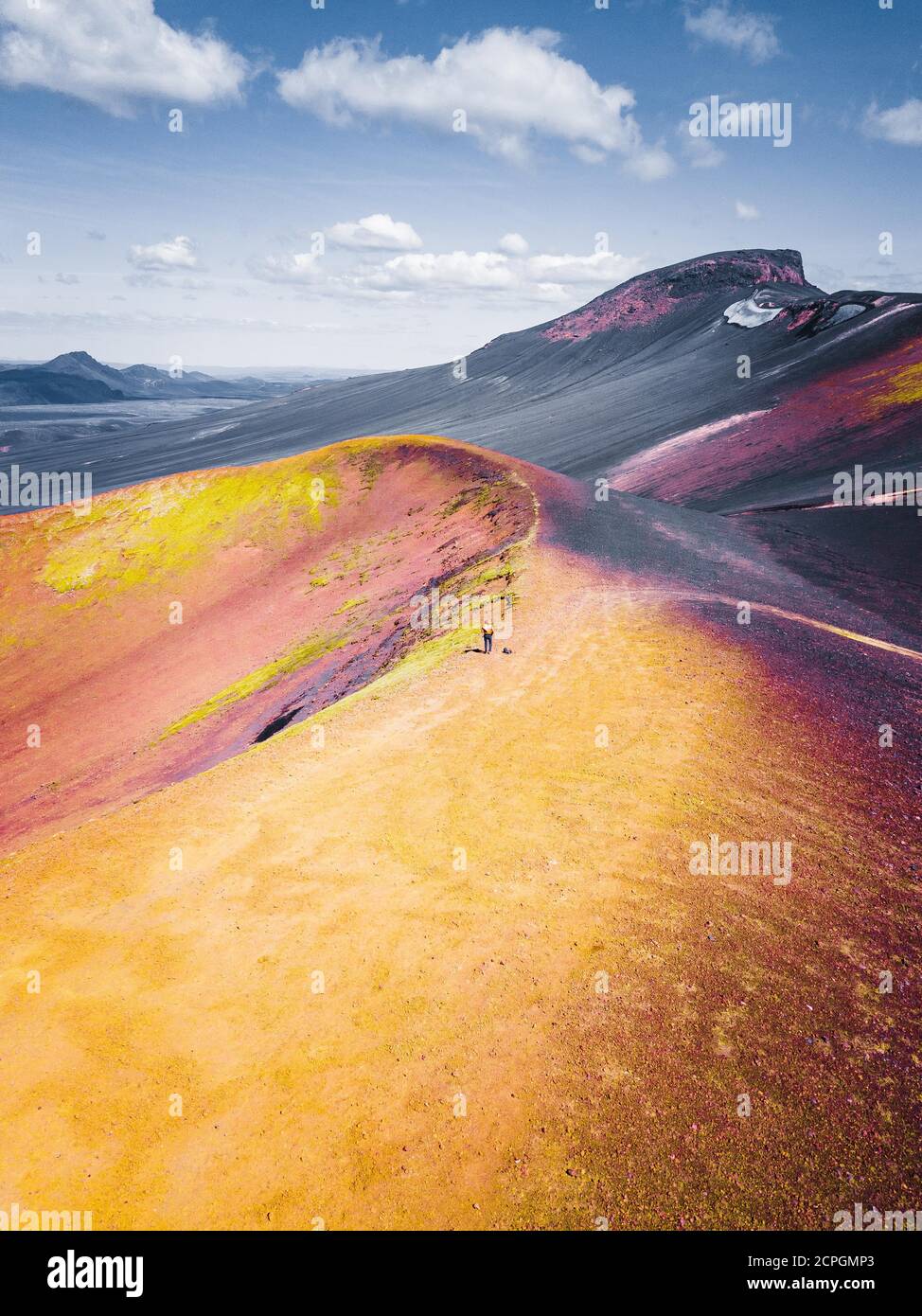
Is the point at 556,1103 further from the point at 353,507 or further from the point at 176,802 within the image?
the point at 353,507

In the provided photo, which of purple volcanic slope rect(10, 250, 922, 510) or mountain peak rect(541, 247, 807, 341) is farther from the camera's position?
mountain peak rect(541, 247, 807, 341)

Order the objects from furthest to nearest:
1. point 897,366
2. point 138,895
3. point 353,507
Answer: point 897,366 < point 353,507 < point 138,895

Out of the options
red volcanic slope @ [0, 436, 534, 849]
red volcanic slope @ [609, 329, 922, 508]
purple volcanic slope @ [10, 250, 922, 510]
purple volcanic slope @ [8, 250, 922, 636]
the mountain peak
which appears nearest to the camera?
red volcanic slope @ [0, 436, 534, 849]

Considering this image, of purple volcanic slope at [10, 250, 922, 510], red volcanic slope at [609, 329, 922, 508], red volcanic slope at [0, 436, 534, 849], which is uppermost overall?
purple volcanic slope at [10, 250, 922, 510]

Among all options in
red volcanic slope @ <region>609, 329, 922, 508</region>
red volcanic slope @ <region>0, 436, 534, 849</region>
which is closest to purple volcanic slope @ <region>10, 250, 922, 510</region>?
red volcanic slope @ <region>609, 329, 922, 508</region>

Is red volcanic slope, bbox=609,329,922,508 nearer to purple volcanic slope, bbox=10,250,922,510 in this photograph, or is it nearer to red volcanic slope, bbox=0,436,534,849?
purple volcanic slope, bbox=10,250,922,510

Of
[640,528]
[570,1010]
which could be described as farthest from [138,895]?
[640,528]

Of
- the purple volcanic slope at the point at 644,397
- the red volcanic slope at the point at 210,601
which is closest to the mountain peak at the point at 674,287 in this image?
the purple volcanic slope at the point at 644,397
